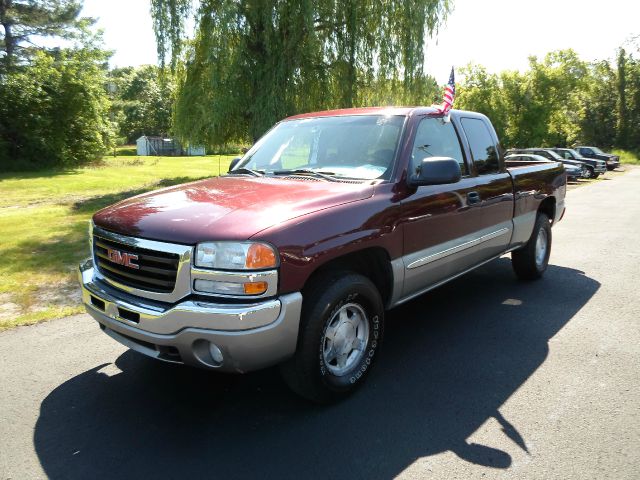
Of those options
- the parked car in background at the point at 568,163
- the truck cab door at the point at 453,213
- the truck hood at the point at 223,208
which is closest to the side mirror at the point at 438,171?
the truck cab door at the point at 453,213

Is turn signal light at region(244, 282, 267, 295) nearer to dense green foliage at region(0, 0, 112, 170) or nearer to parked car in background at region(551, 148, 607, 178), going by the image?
dense green foliage at region(0, 0, 112, 170)

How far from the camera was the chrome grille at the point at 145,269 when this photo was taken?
2.83 meters

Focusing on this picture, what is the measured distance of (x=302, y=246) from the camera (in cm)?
287

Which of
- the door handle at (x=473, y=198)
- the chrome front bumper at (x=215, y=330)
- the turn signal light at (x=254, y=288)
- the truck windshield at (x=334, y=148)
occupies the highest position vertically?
the truck windshield at (x=334, y=148)

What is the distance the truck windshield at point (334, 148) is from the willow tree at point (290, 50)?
1012 centimetres

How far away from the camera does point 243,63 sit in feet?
47.5

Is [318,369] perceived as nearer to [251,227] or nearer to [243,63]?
[251,227]

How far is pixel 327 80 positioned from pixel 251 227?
521 inches

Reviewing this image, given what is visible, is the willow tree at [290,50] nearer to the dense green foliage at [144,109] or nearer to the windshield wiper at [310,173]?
the windshield wiper at [310,173]

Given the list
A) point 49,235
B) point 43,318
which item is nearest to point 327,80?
point 49,235

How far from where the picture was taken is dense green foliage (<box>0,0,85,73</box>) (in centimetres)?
2872

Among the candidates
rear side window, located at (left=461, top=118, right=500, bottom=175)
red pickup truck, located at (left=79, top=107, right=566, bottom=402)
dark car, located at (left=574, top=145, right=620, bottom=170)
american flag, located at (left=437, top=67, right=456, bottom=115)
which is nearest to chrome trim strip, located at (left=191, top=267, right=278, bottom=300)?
red pickup truck, located at (left=79, top=107, right=566, bottom=402)

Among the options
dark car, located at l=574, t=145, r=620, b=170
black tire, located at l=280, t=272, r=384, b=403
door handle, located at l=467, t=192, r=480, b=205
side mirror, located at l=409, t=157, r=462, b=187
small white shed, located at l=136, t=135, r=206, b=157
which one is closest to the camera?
black tire, located at l=280, t=272, r=384, b=403

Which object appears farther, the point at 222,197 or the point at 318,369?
the point at 222,197
